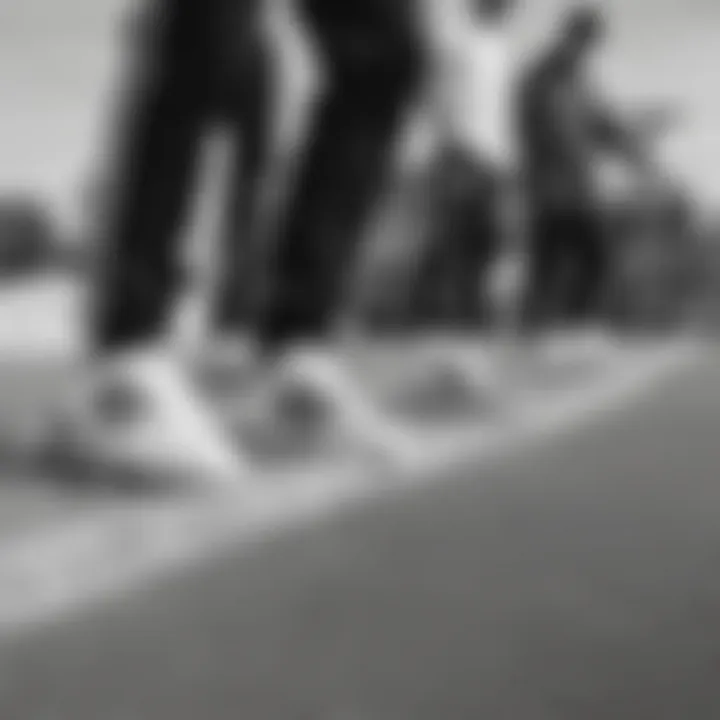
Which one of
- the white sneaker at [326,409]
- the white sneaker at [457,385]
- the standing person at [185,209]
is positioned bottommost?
the white sneaker at [457,385]

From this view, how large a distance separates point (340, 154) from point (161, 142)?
179mm

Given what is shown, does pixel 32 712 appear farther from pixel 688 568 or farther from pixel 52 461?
pixel 52 461

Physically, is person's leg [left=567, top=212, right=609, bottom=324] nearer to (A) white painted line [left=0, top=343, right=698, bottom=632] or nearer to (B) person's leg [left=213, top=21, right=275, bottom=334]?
(B) person's leg [left=213, top=21, right=275, bottom=334]

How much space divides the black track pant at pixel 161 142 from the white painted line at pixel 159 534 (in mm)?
245

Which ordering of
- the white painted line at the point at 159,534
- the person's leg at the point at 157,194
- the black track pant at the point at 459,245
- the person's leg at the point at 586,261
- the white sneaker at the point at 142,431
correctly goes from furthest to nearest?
the person's leg at the point at 586,261 < the black track pant at the point at 459,245 < the person's leg at the point at 157,194 < the white sneaker at the point at 142,431 < the white painted line at the point at 159,534

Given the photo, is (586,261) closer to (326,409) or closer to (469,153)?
(469,153)

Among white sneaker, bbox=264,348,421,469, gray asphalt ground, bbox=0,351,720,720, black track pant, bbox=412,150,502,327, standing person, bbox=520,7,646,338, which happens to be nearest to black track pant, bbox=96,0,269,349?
white sneaker, bbox=264,348,421,469

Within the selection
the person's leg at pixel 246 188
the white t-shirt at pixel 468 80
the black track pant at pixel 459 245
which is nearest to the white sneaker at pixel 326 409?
the person's leg at pixel 246 188

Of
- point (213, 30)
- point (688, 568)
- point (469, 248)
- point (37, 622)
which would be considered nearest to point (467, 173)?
point (469, 248)

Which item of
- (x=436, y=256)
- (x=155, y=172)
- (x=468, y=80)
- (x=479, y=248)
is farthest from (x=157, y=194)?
(x=436, y=256)

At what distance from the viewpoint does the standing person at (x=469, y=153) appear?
131cm

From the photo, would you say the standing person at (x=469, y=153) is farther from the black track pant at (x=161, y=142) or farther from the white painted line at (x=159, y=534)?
the white painted line at (x=159, y=534)

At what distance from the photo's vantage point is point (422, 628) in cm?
51

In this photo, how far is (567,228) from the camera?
223 centimetres
